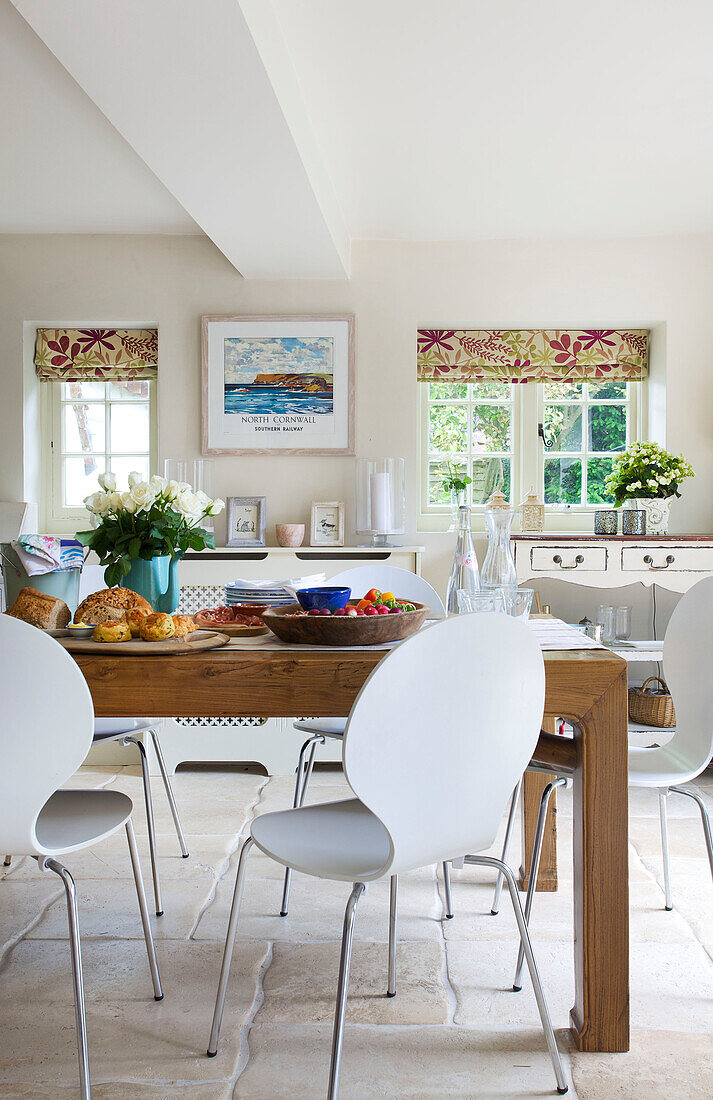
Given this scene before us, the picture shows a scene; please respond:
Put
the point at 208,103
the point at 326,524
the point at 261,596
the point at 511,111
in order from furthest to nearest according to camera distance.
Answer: the point at 326,524 → the point at 511,111 → the point at 208,103 → the point at 261,596

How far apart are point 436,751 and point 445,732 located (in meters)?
0.03

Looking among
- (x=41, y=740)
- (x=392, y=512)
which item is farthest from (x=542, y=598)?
(x=41, y=740)

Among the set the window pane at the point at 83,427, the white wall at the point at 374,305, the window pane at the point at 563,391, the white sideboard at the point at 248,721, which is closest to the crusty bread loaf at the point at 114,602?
the white sideboard at the point at 248,721

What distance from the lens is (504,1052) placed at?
163 cm

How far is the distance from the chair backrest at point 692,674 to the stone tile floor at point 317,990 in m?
0.49

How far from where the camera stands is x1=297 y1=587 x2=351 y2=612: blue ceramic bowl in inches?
72.4

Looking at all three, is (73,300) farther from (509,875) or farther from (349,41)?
(509,875)

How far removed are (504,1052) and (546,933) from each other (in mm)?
551

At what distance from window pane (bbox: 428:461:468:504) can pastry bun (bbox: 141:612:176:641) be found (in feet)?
9.14

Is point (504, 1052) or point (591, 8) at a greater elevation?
point (591, 8)

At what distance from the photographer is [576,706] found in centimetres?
159

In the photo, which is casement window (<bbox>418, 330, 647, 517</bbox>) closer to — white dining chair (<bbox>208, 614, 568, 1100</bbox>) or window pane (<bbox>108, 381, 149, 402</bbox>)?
window pane (<bbox>108, 381, 149, 402</bbox>)

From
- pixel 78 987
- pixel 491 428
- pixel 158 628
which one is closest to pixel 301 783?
pixel 158 628

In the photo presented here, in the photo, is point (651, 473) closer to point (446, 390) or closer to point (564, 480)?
point (564, 480)
